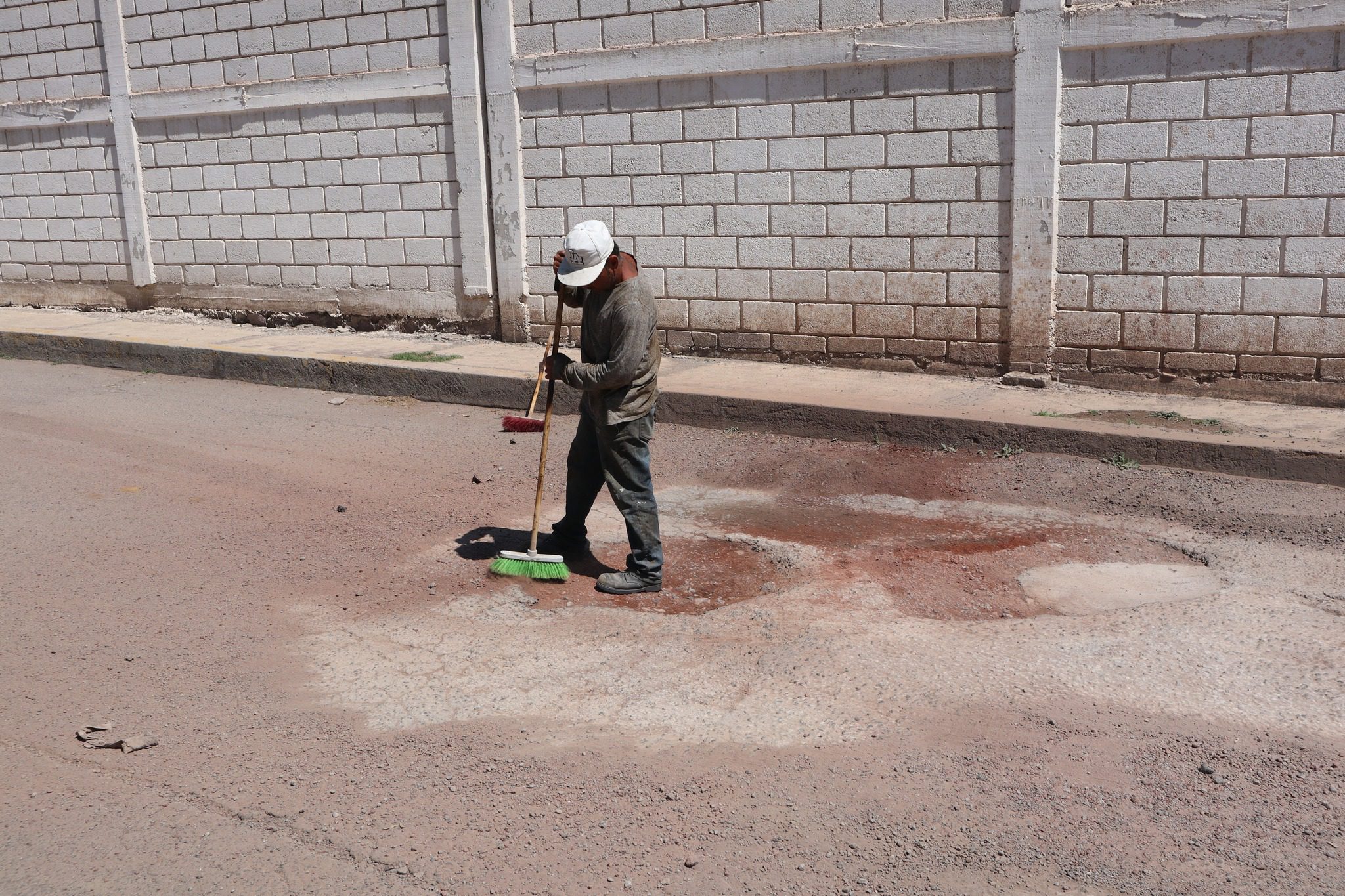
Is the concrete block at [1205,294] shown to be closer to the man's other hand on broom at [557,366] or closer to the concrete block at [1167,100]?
the concrete block at [1167,100]

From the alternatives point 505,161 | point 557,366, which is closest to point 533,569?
point 557,366

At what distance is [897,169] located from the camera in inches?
352

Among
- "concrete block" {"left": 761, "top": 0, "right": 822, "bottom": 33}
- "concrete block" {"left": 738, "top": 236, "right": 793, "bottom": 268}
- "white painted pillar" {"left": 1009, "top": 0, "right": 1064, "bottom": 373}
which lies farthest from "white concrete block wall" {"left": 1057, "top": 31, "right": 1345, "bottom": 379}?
"concrete block" {"left": 738, "top": 236, "right": 793, "bottom": 268}

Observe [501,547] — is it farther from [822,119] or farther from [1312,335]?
[1312,335]

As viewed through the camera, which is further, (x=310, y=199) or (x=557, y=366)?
(x=310, y=199)

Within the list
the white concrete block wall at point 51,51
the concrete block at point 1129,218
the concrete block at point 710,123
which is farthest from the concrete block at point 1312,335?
the white concrete block wall at point 51,51

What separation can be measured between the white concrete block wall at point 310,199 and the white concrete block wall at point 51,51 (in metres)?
1.15

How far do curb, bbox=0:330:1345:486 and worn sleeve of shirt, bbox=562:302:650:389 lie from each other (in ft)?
9.99

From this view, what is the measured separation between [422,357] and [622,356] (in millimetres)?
5271

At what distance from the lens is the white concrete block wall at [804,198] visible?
8.76m

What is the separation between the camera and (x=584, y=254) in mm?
4918

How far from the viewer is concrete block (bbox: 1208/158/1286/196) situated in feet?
25.4

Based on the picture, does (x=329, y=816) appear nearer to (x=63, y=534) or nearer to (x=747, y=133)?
(x=63, y=534)

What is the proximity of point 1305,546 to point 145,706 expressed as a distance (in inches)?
202
